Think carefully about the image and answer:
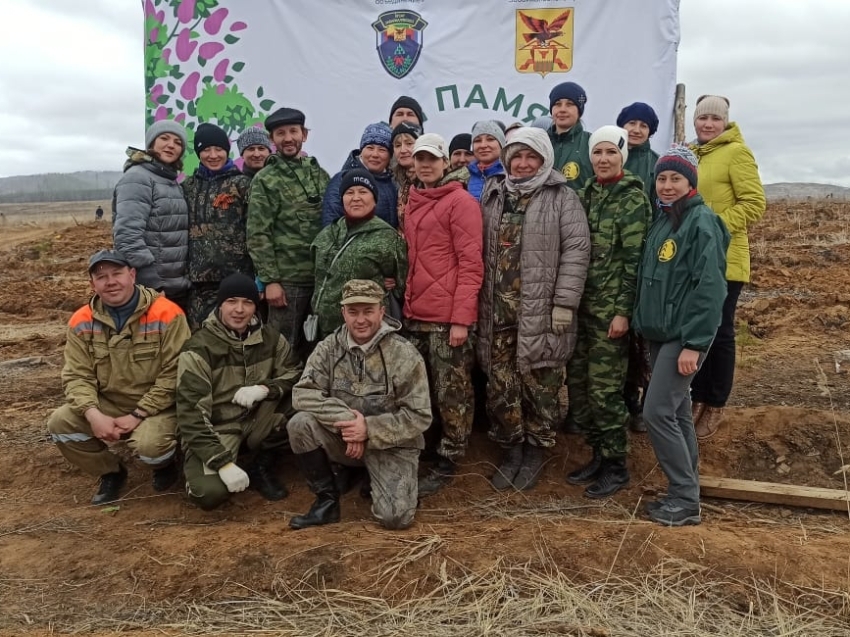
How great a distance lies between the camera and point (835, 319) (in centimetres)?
869

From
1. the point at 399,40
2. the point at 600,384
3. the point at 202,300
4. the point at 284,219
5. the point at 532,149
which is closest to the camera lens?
the point at 532,149

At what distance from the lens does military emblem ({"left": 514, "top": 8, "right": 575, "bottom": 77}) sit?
530cm

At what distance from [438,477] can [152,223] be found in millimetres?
2542

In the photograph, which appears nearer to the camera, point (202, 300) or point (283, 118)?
point (283, 118)

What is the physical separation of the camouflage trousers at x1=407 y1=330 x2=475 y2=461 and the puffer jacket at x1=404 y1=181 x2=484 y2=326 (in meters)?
0.15

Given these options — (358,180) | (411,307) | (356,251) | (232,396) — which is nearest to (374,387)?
(411,307)

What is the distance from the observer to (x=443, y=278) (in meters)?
3.83

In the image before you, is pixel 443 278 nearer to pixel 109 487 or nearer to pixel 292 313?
pixel 292 313

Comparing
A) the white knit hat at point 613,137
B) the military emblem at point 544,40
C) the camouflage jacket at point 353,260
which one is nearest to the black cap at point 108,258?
the camouflage jacket at point 353,260

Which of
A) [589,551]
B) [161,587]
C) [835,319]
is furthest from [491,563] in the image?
[835,319]

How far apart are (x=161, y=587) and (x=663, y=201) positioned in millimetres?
3219

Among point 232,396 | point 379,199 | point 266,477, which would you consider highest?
point 379,199

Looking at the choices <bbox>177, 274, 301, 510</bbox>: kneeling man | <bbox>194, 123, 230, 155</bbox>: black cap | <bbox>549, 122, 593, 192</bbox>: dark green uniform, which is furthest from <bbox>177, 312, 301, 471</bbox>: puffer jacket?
<bbox>549, 122, 593, 192</bbox>: dark green uniform

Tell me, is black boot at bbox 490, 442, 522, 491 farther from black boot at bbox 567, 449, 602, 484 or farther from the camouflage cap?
the camouflage cap
